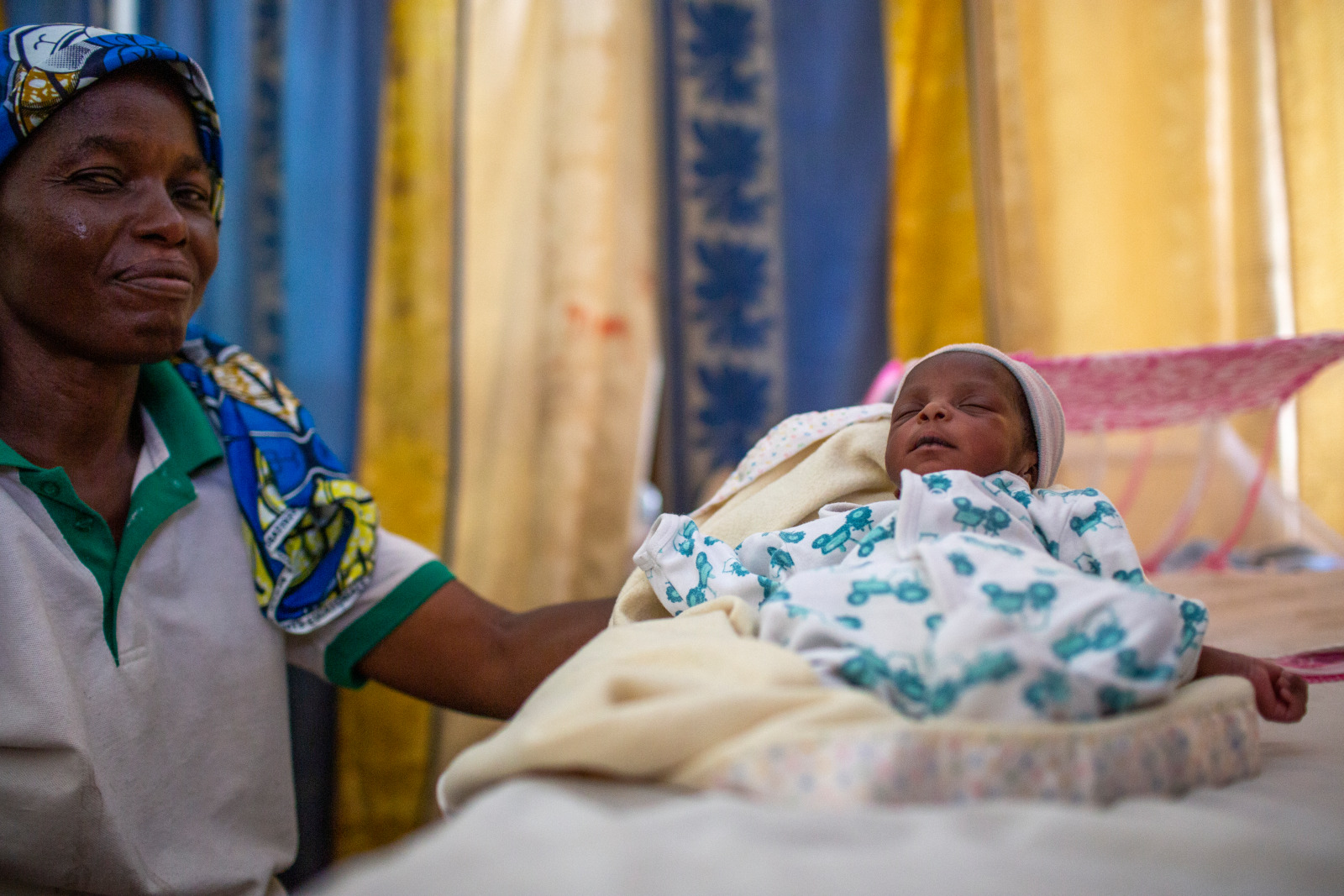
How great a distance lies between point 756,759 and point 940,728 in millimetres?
119

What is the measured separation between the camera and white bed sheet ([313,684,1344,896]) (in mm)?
448

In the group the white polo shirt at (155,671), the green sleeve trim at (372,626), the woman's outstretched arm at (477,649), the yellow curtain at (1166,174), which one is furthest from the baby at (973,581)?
the yellow curtain at (1166,174)

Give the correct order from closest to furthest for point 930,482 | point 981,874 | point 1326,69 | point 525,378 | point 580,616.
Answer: point 981,874, point 930,482, point 580,616, point 525,378, point 1326,69

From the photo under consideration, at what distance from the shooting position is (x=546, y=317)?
2.03m

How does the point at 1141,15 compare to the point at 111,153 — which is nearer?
the point at 111,153

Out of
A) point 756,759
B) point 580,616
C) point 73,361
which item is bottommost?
point 580,616

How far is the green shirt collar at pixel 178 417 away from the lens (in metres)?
1.25

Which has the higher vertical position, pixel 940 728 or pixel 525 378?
pixel 525 378

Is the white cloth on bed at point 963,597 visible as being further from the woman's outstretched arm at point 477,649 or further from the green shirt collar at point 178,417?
the green shirt collar at point 178,417

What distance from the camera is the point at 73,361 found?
1.17m

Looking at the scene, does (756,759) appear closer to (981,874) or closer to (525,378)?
(981,874)

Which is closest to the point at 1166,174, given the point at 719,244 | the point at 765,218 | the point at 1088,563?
the point at 765,218

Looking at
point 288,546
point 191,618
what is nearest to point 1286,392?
point 288,546

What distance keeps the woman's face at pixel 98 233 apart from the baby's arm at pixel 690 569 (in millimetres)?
717
